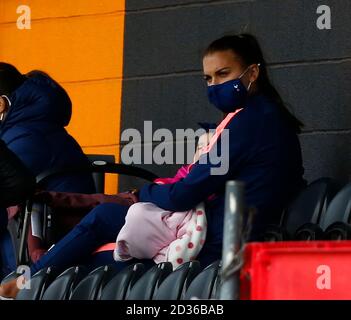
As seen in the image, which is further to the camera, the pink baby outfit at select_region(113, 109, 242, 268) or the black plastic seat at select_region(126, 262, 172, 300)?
the pink baby outfit at select_region(113, 109, 242, 268)

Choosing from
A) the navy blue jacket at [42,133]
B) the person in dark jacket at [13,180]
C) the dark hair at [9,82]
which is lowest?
the person in dark jacket at [13,180]

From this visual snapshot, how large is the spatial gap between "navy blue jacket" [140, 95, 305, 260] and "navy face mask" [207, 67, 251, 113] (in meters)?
0.08

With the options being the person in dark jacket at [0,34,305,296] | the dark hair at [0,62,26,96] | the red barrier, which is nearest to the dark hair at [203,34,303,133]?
the person in dark jacket at [0,34,305,296]

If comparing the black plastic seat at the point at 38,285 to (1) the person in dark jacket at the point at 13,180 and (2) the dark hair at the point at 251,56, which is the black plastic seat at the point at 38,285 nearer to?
(1) the person in dark jacket at the point at 13,180

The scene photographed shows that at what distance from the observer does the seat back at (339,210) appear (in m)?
4.76

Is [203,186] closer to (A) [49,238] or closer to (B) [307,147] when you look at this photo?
A: (A) [49,238]

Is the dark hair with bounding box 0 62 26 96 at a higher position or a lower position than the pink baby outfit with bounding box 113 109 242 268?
higher

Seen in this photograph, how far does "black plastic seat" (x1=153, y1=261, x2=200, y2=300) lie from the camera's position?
461 cm

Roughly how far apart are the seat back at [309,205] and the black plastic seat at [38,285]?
3.11 ft

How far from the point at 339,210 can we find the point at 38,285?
3.98 feet

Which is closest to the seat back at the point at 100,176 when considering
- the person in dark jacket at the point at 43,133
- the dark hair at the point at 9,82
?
the person in dark jacket at the point at 43,133

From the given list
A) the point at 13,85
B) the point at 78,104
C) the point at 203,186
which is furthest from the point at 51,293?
the point at 78,104

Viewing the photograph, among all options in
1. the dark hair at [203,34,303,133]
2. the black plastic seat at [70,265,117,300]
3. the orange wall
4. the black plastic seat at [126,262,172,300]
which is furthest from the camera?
the orange wall

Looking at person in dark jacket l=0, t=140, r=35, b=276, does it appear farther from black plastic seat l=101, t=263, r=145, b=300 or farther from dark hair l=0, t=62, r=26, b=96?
dark hair l=0, t=62, r=26, b=96
